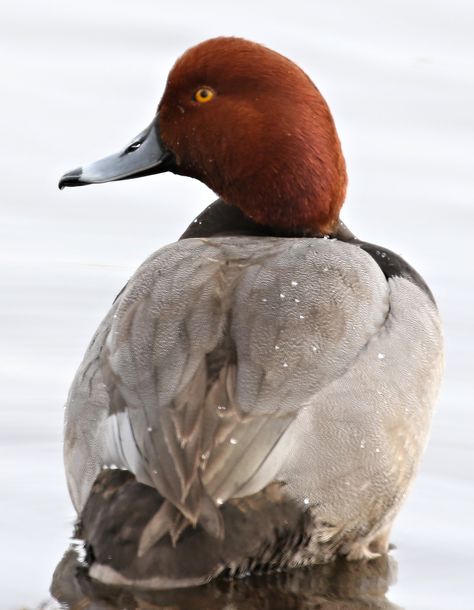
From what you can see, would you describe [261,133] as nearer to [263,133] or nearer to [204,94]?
[263,133]

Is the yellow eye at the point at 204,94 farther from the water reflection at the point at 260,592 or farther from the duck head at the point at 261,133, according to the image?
the water reflection at the point at 260,592

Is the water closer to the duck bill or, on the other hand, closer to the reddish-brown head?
the duck bill

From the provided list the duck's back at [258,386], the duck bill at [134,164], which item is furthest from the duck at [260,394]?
the duck bill at [134,164]

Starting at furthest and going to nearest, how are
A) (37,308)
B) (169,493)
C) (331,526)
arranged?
(37,308) → (331,526) → (169,493)

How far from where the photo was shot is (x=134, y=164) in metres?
Result: 5.57

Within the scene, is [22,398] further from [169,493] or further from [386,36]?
[386,36]

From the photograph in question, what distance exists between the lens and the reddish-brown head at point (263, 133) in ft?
17.3

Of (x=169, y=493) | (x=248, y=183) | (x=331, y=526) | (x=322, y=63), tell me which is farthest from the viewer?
(x=322, y=63)

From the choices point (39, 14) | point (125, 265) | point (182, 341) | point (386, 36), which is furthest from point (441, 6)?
point (182, 341)

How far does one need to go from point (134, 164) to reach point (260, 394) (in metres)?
1.39

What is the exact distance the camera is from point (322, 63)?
27.6 ft

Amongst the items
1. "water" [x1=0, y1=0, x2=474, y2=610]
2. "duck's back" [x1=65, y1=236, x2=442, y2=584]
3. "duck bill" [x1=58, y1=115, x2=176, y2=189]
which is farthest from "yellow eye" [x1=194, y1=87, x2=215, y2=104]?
"water" [x1=0, y1=0, x2=474, y2=610]

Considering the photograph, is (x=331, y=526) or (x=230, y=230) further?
(x=230, y=230)

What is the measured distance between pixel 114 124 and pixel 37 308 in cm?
151
